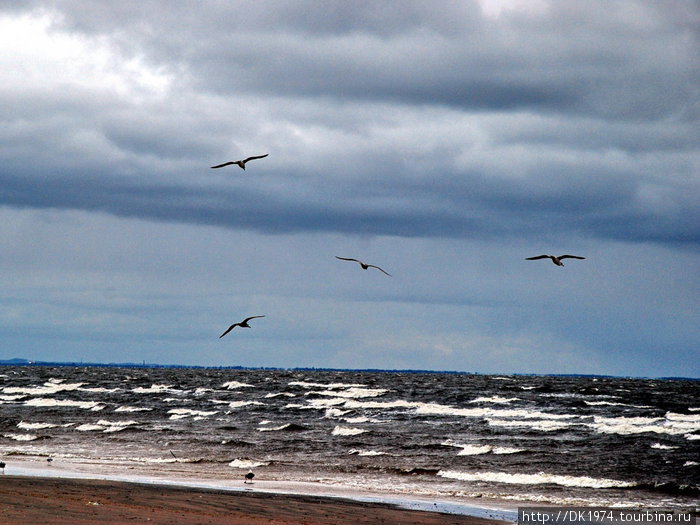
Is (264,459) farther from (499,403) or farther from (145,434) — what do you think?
(499,403)

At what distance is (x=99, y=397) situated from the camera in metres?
69.7

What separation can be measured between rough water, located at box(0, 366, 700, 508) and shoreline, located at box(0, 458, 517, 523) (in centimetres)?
114

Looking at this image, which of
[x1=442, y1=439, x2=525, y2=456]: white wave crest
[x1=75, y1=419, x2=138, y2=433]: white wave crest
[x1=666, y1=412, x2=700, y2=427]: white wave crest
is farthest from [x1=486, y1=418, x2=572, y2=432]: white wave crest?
[x1=75, y1=419, x2=138, y2=433]: white wave crest

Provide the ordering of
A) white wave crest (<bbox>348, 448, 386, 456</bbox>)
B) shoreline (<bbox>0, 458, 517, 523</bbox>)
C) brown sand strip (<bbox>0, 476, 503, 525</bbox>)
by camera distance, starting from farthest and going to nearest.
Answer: white wave crest (<bbox>348, 448, 386, 456</bbox>)
shoreline (<bbox>0, 458, 517, 523</bbox>)
brown sand strip (<bbox>0, 476, 503, 525</bbox>)

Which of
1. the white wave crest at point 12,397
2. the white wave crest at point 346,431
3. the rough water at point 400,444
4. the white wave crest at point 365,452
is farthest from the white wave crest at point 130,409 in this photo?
the white wave crest at point 365,452

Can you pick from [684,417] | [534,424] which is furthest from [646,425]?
[684,417]

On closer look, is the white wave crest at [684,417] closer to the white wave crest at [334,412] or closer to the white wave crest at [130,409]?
the white wave crest at [334,412]

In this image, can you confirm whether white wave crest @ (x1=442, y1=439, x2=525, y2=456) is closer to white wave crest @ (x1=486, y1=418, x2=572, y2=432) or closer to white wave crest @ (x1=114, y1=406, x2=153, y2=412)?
white wave crest @ (x1=486, y1=418, x2=572, y2=432)

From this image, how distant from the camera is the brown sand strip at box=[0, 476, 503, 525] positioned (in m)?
16.0

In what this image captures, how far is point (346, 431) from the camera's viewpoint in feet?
136

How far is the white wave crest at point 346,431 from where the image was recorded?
4062 cm

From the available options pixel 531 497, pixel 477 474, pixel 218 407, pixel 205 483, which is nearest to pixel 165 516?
pixel 205 483

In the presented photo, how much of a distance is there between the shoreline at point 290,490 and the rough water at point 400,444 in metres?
1.14

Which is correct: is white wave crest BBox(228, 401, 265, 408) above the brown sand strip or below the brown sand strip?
below
